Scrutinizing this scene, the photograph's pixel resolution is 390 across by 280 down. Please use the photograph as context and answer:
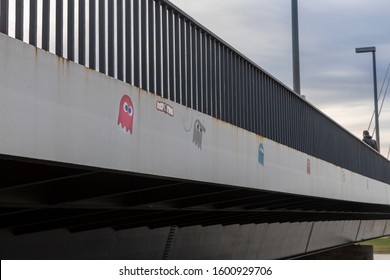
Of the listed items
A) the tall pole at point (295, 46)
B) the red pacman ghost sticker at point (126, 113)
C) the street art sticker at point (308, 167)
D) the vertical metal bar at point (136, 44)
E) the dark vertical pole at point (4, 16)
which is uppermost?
the tall pole at point (295, 46)

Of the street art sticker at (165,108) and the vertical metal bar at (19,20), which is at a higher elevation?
the vertical metal bar at (19,20)

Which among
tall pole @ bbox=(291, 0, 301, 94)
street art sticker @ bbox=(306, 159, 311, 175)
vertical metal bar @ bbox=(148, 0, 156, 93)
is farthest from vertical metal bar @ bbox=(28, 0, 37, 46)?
tall pole @ bbox=(291, 0, 301, 94)

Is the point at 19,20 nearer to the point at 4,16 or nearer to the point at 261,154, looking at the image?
the point at 4,16

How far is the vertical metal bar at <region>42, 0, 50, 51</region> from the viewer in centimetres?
691

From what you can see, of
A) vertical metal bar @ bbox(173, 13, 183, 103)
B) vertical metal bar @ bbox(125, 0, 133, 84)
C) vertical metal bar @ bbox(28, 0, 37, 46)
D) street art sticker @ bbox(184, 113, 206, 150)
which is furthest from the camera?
vertical metal bar @ bbox(173, 13, 183, 103)

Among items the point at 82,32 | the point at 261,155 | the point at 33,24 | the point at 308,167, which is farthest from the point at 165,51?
the point at 308,167

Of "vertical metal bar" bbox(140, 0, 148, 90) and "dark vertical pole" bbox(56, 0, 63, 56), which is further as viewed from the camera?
"vertical metal bar" bbox(140, 0, 148, 90)

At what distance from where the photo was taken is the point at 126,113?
7859 millimetres

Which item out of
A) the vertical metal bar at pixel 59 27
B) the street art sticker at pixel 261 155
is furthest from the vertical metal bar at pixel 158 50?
the street art sticker at pixel 261 155

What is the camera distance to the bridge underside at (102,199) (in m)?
7.95

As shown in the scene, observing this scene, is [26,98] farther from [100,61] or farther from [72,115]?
[100,61]

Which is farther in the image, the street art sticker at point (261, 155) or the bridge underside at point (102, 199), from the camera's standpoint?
the street art sticker at point (261, 155)

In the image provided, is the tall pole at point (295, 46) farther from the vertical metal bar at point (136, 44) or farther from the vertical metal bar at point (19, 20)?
the vertical metal bar at point (19, 20)

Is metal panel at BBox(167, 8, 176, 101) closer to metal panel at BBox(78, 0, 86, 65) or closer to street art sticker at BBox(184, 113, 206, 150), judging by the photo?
street art sticker at BBox(184, 113, 206, 150)
